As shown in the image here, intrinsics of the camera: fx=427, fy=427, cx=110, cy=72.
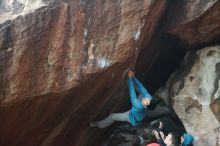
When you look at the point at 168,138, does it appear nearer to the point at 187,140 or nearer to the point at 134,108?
the point at 134,108

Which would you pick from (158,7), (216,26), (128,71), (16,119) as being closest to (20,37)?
(16,119)

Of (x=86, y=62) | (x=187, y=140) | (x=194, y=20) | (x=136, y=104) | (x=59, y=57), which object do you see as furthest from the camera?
(x=194, y=20)

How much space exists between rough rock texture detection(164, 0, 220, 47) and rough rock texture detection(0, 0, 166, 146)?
2.09ft

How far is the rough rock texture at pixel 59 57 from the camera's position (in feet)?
28.8

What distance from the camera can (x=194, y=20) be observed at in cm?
1066

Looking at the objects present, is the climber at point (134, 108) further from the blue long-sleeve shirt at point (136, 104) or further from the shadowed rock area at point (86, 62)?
the shadowed rock area at point (86, 62)


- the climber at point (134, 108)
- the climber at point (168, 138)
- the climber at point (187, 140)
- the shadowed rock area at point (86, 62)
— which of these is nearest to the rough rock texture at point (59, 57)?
the shadowed rock area at point (86, 62)

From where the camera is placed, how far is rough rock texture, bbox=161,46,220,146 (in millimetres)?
11297

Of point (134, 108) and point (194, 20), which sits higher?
point (194, 20)

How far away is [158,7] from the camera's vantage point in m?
10.3

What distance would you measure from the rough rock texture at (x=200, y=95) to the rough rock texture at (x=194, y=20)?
0.58 meters

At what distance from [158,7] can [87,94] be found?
271cm

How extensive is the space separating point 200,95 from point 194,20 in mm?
2124

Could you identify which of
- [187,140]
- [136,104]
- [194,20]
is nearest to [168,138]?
[136,104]
